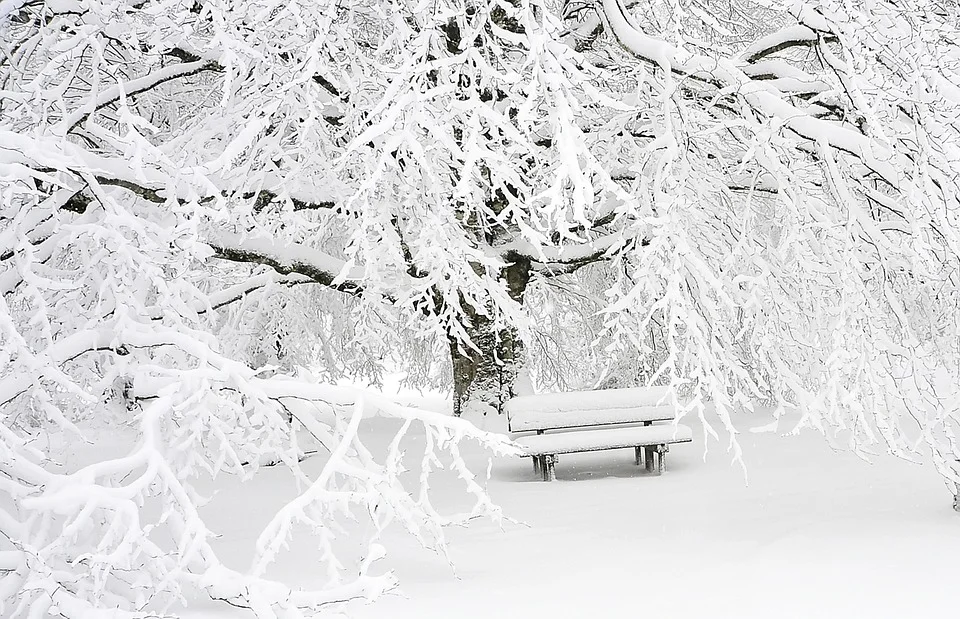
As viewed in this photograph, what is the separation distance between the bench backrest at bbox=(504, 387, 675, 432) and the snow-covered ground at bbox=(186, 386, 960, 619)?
433 millimetres

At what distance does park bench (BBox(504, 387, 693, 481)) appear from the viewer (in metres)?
6.89

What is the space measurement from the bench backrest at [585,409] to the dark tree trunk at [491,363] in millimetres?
1350

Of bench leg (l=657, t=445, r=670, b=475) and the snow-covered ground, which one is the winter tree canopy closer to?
the snow-covered ground

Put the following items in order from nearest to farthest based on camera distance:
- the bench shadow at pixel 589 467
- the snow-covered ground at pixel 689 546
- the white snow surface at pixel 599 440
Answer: the snow-covered ground at pixel 689 546 → the white snow surface at pixel 599 440 → the bench shadow at pixel 589 467

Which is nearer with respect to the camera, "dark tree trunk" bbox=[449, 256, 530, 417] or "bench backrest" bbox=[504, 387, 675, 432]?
"bench backrest" bbox=[504, 387, 675, 432]

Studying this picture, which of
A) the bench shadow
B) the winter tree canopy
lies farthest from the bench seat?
the winter tree canopy

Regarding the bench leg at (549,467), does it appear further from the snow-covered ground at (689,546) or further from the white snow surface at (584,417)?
the white snow surface at (584,417)

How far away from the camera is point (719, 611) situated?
13.4 feet

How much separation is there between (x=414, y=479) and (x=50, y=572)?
369 cm

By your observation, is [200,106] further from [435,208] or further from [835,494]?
[835,494]

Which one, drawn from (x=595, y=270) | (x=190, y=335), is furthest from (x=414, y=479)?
(x=595, y=270)

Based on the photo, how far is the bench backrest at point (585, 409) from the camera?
23.2 ft

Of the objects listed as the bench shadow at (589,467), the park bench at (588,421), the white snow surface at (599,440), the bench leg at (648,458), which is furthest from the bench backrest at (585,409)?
the bench shadow at (589,467)

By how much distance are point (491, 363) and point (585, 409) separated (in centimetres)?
164
